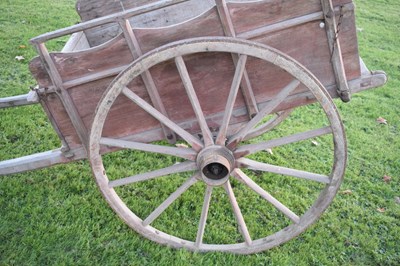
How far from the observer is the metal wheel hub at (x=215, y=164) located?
1.93 m

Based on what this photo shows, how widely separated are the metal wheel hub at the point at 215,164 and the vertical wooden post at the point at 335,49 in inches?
26.5

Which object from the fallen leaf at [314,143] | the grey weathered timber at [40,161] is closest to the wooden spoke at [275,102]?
the grey weathered timber at [40,161]

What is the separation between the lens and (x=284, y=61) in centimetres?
168

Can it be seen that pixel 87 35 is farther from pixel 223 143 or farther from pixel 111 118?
pixel 223 143

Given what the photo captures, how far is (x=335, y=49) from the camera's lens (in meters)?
1.79

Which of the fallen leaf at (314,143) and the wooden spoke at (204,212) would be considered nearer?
the wooden spoke at (204,212)

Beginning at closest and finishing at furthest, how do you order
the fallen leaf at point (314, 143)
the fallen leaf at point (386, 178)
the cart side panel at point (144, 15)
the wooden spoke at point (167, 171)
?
1. the wooden spoke at point (167, 171)
2. the cart side panel at point (144, 15)
3. the fallen leaf at point (386, 178)
4. the fallen leaf at point (314, 143)

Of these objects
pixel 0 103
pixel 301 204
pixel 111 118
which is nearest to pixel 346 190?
pixel 301 204

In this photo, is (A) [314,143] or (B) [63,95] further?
(A) [314,143]

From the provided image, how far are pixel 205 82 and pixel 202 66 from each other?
0.29 feet

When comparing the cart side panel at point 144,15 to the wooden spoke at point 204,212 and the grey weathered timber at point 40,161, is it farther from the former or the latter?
the wooden spoke at point 204,212

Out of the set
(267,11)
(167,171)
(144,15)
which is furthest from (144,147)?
(144,15)

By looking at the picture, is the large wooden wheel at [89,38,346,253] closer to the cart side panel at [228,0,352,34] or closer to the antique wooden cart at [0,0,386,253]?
the antique wooden cart at [0,0,386,253]

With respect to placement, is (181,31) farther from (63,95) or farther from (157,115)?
(63,95)
